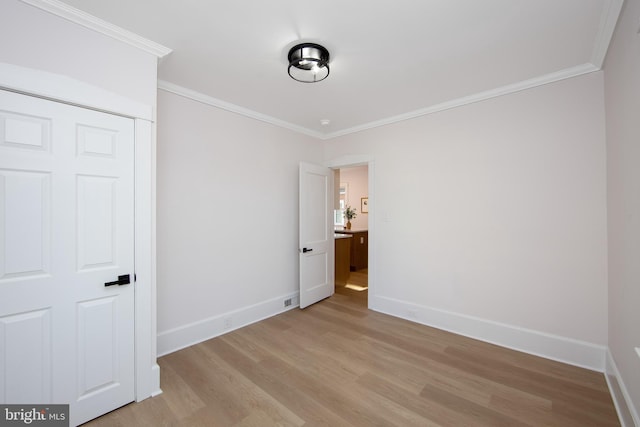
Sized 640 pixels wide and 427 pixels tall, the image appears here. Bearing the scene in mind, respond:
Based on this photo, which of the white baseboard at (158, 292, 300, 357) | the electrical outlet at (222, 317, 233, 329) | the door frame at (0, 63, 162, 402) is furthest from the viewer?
the electrical outlet at (222, 317, 233, 329)

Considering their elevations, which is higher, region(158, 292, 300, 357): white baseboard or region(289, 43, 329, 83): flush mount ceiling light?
region(289, 43, 329, 83): flush mount ceiling light

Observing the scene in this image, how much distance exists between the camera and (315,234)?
161 inches

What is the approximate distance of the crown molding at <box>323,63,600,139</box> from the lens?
7.81 ft

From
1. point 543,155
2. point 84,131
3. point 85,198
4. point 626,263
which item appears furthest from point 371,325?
point 84,131

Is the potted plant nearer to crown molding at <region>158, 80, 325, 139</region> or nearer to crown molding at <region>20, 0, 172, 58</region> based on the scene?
crown molding at <region>158, 80, 325, 139</region>

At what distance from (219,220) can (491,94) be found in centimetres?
333

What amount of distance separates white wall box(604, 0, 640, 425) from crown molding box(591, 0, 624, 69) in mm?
44

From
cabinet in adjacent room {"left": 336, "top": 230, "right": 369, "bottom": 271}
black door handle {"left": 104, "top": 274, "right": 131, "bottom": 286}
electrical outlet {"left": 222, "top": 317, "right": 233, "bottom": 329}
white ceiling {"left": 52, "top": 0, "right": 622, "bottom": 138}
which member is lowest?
Result: electrical outlet {"left": 222, "top": 317, "right": 233, "bottom": 329}

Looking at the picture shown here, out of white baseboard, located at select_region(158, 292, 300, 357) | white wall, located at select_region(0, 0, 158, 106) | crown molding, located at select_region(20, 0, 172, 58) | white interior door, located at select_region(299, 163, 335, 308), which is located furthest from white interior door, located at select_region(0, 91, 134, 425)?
white interior door, located at select_region(299, 163, 335, 308)

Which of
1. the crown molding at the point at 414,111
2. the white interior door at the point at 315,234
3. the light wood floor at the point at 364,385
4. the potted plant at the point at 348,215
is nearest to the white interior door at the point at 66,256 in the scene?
the light wood floor at the point at 364,385

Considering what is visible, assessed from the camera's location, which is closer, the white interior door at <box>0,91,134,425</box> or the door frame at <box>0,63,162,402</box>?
the white interior door at <box>0,91,134,425</box>

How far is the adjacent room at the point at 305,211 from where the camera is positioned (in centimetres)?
164

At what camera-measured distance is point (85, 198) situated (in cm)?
176

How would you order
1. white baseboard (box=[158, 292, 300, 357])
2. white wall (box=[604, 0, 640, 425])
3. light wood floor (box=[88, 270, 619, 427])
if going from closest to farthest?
white wall (box=[604, 0, 640, 425]), light wood floor (box=[88, 270, 619, 427]), white baseboard (box=[158, 292, 300, 357])
